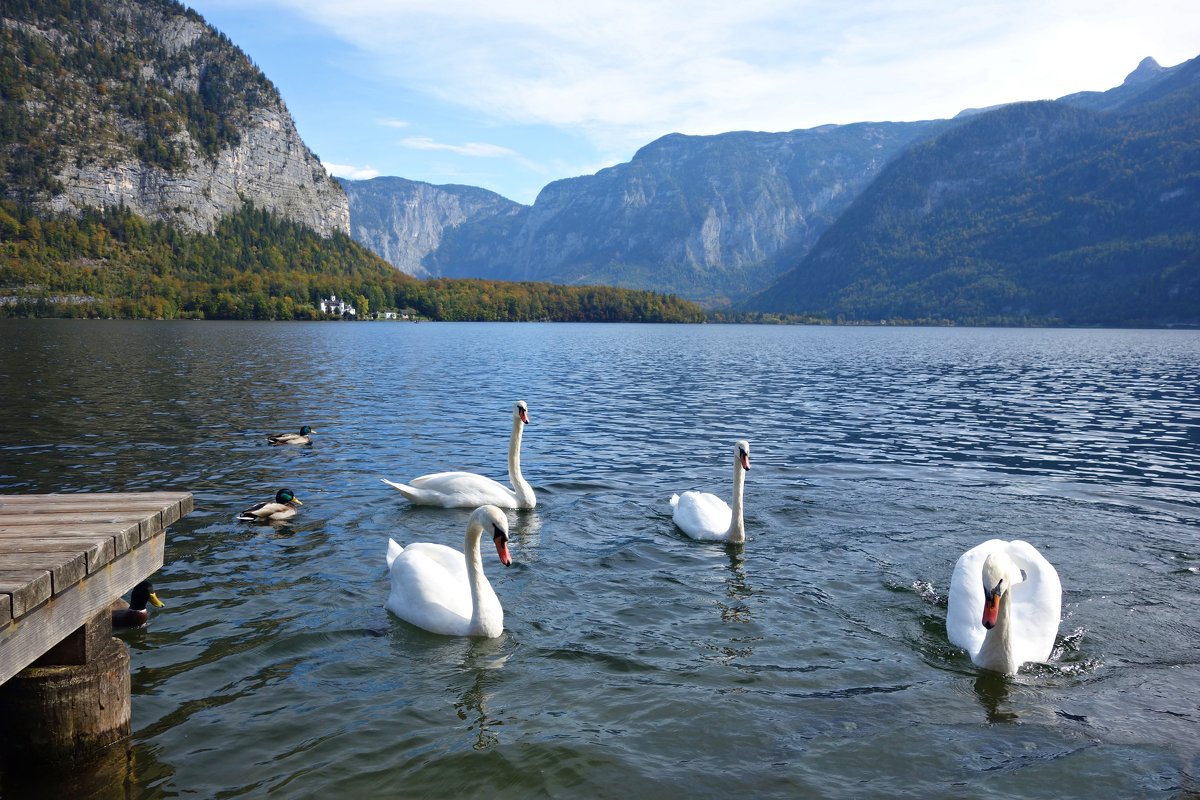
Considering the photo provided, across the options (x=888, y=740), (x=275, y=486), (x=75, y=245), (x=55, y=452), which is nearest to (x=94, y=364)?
(x=55, y=452)

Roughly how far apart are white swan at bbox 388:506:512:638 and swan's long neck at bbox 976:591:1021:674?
17.8 feet

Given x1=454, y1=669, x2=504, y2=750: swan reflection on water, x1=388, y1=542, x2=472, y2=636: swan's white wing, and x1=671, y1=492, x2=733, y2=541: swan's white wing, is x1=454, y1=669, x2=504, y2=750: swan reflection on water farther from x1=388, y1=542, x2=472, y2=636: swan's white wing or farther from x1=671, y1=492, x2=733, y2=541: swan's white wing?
x1=671, y1=492, x2=733, y2=541: swan's white wing

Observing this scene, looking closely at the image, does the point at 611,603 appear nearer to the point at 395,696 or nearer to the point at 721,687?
the point at 721,687

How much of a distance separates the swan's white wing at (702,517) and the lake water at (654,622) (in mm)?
265

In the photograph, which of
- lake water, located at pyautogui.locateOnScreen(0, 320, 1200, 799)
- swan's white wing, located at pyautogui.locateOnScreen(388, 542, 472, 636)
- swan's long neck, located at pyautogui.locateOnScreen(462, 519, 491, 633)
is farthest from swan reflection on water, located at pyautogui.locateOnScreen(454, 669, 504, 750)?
swan's white wing, located at pyautogui.locateOnScreen(388, 542, 472, 636)

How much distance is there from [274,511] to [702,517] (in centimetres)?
757

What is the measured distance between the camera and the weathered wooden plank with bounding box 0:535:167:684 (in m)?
5.33

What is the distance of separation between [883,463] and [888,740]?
15.3 metres

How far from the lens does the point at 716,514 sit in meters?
14.5

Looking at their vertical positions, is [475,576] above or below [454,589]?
above

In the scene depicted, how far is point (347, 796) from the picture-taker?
6.67 meters

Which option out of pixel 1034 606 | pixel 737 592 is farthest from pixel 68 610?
pixel 1034 606

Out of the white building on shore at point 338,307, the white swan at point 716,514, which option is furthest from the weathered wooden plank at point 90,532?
the white building on shore at point 338,307

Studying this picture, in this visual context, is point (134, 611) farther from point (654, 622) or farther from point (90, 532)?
point (654, 622)
